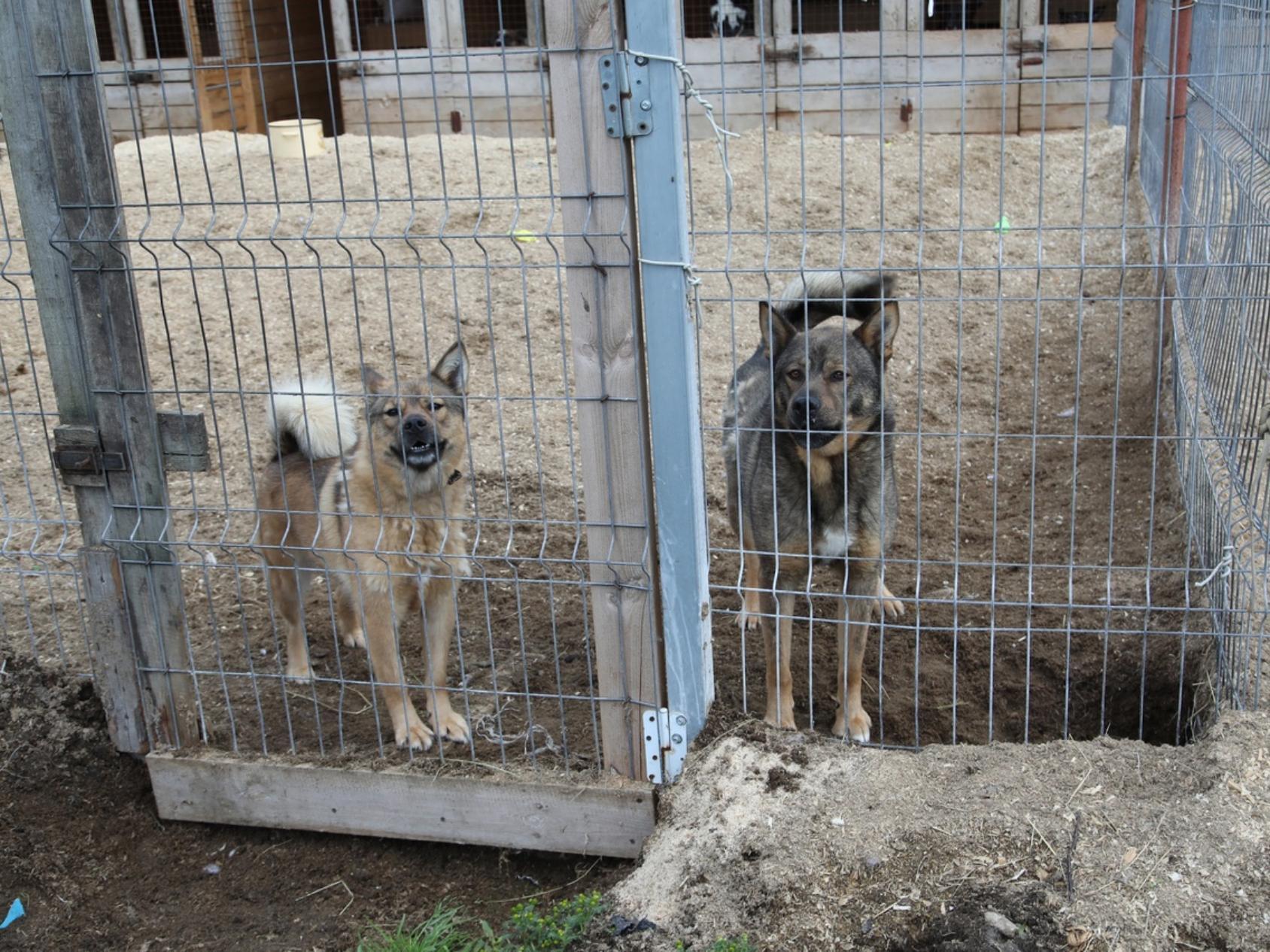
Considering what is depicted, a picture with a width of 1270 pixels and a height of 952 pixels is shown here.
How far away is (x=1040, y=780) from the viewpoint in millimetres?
3188

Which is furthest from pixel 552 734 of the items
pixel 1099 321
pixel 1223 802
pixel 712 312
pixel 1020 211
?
pixel 1020 211

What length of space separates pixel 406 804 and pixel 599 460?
4.40 feet

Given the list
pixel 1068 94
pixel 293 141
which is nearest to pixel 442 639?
pixel 293 141

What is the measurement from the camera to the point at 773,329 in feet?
12.5

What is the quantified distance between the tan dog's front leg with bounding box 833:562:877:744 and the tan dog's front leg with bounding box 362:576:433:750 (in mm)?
1477

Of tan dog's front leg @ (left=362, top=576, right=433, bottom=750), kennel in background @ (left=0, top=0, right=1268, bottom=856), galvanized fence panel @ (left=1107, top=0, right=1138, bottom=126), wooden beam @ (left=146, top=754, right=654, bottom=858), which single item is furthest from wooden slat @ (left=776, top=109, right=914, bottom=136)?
wooden beam @ (left=146, top=754, right=654, bottom=858)

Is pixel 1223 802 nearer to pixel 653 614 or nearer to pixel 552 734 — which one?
pixel 653 614

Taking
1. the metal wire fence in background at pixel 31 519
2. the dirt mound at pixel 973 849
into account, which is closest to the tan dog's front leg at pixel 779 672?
the dirt mound at pixel 973 849

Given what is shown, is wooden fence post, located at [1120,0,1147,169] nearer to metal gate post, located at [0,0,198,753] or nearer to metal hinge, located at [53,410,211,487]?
metal hinge, located at [53,410,211,487]

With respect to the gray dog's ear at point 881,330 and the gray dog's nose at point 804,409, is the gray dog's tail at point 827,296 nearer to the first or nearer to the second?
the gray dog's ear at point 881,330

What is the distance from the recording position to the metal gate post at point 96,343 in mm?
3385

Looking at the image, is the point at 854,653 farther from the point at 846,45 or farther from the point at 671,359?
the point at 846,45

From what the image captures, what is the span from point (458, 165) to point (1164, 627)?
21.9 ft

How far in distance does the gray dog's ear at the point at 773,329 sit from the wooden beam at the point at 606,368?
565mm
